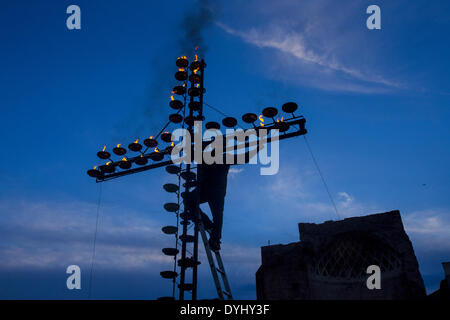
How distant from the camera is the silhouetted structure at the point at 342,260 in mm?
19750

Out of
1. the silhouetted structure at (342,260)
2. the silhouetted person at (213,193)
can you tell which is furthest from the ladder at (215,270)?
the silhouetted structure at (342,260)

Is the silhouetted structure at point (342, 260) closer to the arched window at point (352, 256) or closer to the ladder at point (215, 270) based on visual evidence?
the arched window at point (352, 256)

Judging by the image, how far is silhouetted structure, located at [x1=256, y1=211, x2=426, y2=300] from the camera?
1975cm

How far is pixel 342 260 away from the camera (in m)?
22.4

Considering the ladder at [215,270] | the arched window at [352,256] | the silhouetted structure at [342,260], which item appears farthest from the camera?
the arched window at [352,256]

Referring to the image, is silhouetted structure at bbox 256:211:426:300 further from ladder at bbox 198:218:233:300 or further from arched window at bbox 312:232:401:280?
ladder at bbox 198:218:233:300

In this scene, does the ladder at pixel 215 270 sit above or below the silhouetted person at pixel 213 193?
below

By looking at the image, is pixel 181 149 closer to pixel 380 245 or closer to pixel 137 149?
pixel 137 149

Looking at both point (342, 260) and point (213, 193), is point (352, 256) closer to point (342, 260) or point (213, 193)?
point (342, 260)

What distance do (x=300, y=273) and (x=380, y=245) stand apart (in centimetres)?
594

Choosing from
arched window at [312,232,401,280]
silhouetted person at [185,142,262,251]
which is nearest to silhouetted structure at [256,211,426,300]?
arched window at [312,232,401,280]

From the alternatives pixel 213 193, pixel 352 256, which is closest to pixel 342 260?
pixel 352 256
